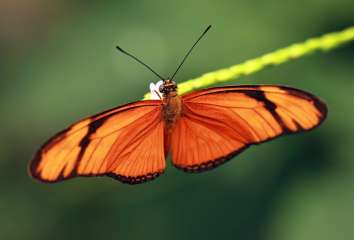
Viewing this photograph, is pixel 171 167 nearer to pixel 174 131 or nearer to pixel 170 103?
pixel 174 131

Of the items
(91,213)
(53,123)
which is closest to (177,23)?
(53,123)

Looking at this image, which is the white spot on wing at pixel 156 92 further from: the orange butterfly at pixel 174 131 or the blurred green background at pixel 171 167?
the blurred green background at pixel 171 167

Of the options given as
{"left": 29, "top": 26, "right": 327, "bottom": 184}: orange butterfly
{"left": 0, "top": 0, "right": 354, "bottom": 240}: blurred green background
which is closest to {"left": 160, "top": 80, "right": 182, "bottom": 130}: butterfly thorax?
{"left": 29, "top": 26, "right": 327, "bottom": 184}: orange butterfly

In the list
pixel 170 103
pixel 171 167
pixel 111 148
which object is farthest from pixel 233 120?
pixel 171 167

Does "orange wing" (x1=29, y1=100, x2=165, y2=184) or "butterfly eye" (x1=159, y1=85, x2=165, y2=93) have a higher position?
"butterfly eye" (x1=159, y1=85, x2=165, y2=93)

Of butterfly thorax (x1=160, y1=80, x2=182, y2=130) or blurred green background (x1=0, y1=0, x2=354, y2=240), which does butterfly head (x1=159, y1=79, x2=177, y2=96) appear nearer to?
butterfly thorax (x1=160, y1=80, x2=182, y2=130)

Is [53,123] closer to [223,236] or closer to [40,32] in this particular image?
[40,32]
